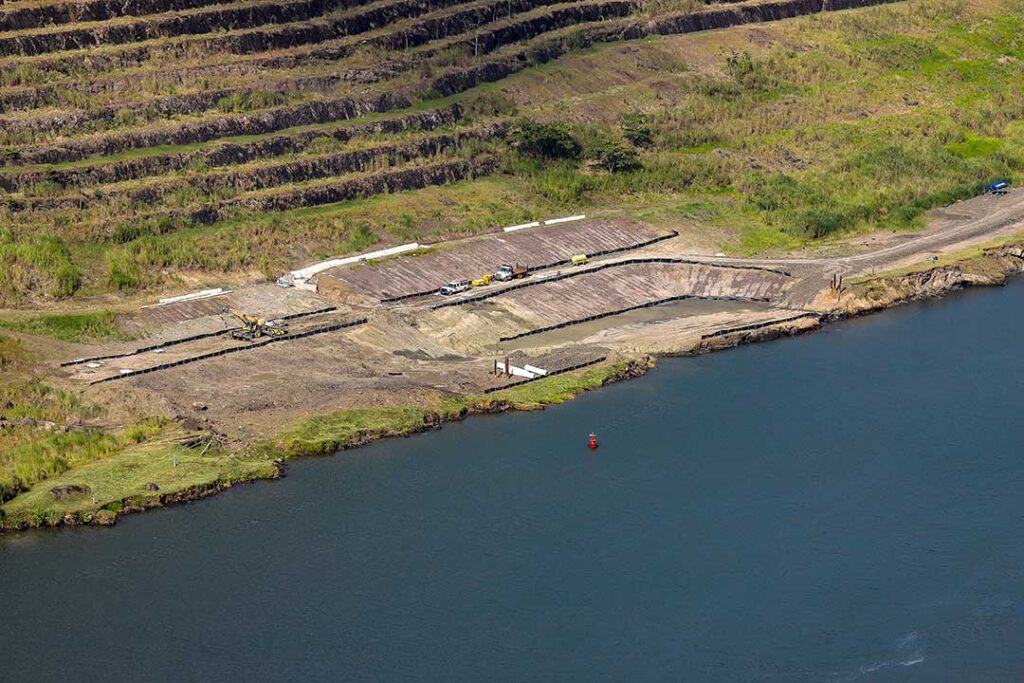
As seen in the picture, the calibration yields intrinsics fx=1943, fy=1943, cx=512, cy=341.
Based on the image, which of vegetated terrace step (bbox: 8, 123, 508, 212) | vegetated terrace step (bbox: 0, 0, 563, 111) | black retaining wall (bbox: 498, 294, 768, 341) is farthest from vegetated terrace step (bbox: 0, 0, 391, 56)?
black retaining wall (bbox: 498, 294, 768, 341)

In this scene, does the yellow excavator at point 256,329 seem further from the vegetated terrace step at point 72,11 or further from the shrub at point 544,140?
the vegetated terrace step at point 72,11

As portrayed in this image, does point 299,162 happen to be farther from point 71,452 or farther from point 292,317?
point 71,452

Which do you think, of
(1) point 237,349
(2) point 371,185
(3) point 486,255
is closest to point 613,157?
(3) point 486,255

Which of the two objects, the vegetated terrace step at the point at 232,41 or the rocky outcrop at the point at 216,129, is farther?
the vegetated terrace step at the point at 232,41

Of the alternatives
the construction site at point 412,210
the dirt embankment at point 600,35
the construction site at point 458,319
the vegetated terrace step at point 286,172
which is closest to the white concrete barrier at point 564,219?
the construction site at point 458,319

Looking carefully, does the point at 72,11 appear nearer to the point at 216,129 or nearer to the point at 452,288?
the point at 216,129

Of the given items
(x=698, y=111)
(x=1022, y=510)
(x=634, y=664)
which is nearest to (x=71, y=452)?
(x=634, y=664)

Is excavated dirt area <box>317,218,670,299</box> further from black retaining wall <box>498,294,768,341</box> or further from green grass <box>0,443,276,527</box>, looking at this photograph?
green grass <box>0,443,276,527</box>
